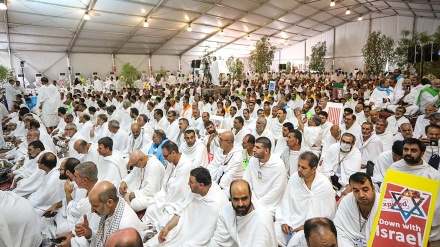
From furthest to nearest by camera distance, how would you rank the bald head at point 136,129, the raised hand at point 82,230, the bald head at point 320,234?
the bald head at point 136,129 < the raised hand at point 82,230 < the bald head at point 320,234

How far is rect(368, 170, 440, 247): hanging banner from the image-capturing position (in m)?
1.95

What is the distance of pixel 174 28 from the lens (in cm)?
1888

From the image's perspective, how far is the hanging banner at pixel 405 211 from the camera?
1949mm

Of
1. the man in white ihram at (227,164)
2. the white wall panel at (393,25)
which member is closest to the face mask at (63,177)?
the man in white ihram at (227,164)

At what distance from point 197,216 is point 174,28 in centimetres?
→ 1749

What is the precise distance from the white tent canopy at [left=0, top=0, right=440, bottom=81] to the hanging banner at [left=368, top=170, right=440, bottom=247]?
46.8ft

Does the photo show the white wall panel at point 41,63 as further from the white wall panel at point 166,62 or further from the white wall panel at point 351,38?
the white wall panel at point 351,38

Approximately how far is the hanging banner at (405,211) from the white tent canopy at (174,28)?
562 inches

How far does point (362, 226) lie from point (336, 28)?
90.2ft

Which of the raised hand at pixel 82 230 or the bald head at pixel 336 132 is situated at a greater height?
the bald head at pixel 336 132

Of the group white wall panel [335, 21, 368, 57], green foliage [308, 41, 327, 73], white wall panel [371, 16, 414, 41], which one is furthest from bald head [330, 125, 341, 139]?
white wall panel [335, 21, 368, 57]

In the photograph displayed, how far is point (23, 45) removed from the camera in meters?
17.2

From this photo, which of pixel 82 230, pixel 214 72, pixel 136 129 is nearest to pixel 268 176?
pixel 82 230

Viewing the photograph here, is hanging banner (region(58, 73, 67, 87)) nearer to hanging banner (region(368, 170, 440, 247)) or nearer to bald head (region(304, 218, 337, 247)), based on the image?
bald head (region(304, 218, 337, 247))
